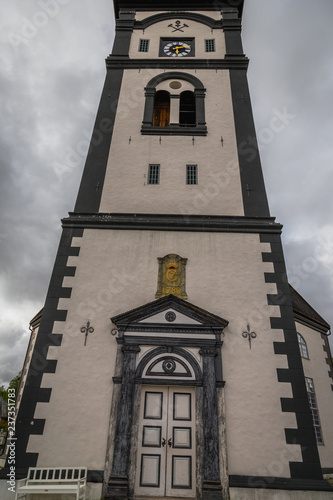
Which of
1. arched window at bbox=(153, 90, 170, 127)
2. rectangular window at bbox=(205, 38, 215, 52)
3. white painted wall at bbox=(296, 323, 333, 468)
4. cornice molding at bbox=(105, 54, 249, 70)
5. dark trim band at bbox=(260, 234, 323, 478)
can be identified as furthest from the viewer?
rectangular window at bbox=(205, 38, 215, 52)

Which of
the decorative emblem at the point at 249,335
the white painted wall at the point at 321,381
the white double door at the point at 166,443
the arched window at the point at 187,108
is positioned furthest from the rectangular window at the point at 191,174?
the white painted wall at the point at 321,381

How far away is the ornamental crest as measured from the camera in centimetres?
988

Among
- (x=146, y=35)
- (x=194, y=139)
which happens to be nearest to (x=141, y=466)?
(x=194, y=139)

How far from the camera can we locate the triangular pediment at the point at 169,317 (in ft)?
30.4

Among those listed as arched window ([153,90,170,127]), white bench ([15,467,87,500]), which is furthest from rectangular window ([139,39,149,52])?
white bench ([15,467,87,500])

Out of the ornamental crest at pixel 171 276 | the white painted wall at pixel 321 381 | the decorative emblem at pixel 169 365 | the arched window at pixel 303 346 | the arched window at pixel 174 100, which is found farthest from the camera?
the arched window at pixel 174 100

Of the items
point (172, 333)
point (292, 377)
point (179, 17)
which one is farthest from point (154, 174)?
point (179, 17)

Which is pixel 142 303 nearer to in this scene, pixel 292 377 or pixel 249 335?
pixel 249 335

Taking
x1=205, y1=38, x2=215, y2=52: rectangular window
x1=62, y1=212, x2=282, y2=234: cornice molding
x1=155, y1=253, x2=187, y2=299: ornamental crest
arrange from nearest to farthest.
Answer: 1. x1=155, y1=253, x2=187, y2=299: ornamental crest
2. x1=62, y1=212, x2=282, y2=234: cornice molding
3. x1=205, y1=38, x2=215, y2=52: rectangular window

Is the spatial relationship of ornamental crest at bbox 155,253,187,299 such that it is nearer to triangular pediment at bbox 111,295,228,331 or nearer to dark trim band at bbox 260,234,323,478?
triangular pediment at bbox 111,295,228,331

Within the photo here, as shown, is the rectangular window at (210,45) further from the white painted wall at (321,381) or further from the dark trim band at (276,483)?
the dark trim band at (276,483)

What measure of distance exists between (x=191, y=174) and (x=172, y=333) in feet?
19.5

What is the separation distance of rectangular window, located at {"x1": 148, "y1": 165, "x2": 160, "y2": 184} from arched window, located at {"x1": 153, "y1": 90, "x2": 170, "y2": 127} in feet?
11.0

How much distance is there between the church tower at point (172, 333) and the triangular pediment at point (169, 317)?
0.09 feet
